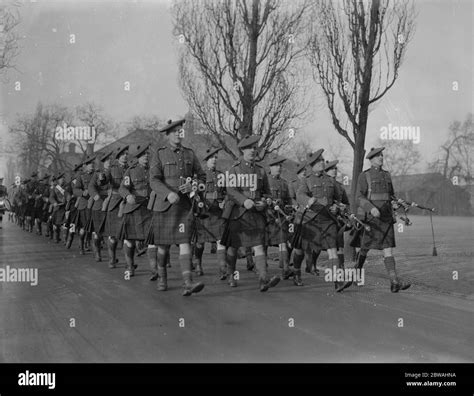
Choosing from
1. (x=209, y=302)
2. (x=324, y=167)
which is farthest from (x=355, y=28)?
(x=209, y=302)

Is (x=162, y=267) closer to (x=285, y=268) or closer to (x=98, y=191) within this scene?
(x=285, y=268)

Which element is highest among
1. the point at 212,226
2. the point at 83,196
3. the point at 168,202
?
the point at 83,196

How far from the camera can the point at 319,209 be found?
9000 mm

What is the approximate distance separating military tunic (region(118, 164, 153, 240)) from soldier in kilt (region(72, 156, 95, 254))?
3.19 meters

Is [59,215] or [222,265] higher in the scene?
[59,215]

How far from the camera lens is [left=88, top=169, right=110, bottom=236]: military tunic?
38.5ft

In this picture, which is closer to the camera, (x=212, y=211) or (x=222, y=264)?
(x=222, y=264)

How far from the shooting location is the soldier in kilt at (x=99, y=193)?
11805 mm

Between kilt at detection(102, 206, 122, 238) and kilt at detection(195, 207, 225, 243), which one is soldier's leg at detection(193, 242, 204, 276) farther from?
kilt at detection(102, 206, 122, 238)

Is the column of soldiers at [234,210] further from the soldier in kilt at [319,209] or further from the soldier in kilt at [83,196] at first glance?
the soldier in kilt at [83,196]

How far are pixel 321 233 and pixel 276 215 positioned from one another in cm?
139

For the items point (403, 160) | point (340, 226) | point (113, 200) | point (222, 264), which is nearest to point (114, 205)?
point (113, 200)
